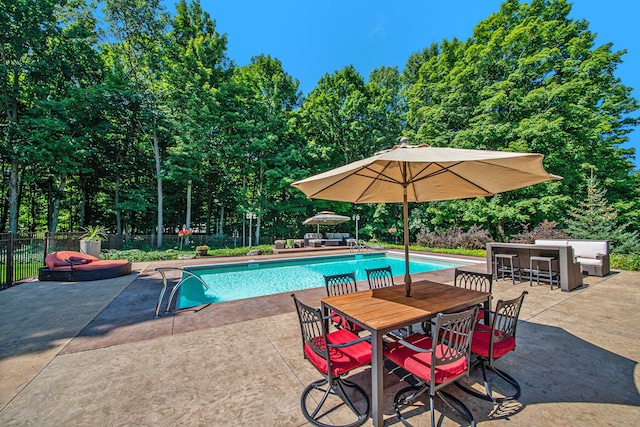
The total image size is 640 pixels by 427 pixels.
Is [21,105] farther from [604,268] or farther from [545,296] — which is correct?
[604,268]

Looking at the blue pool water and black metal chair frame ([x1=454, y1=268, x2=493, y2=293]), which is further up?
black metal chair frame ([x1=454, y1=268, x2=493, y2=293])

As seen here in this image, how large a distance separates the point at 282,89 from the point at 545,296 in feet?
61.0

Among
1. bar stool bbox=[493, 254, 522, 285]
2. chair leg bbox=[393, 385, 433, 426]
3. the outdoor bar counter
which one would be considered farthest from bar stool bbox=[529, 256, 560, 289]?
chair leg bbox=[393, 385, 433, 426]

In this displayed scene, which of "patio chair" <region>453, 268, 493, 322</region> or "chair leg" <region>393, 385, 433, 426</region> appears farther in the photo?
"patio chair" <region>453, 268, 493, 322</region>

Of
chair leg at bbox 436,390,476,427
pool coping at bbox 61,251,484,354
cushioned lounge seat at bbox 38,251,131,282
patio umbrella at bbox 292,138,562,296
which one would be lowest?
pool coping at bbox 61,251,484,354

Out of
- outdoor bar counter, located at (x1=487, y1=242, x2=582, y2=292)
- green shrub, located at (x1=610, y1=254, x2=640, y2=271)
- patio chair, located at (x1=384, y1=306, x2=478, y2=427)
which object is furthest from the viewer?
green shrub, located at (x1=610, y1=254, x2=640, y2=271)

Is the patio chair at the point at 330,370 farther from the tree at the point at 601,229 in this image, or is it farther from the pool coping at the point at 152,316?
the tree at the point at 601,229

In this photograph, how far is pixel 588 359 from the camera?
2553mm

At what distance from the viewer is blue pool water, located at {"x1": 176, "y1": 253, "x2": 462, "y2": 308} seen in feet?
21.5

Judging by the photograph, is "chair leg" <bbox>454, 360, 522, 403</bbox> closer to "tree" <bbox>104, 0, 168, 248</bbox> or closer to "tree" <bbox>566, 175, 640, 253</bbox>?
"tree" <bbox>566, 175, 640, 253</bbox>

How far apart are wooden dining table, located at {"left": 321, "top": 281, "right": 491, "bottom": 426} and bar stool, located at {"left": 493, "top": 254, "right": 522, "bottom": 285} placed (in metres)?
4.35

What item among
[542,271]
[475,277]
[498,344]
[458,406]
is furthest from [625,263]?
[458,406]

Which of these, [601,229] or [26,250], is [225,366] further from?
[601,229]

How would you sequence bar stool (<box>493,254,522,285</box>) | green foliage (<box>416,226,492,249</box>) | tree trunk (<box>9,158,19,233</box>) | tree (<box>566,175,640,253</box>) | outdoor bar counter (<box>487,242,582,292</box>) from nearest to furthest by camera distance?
outdoor bar counter (<box>487,242,582,292</box>), bar stool (<box>493,254,522,285</box>), tree (<box>566,175,640,253</box>), tree trunk (<box>9,158,19,233</box>), green foliage (<box>416,226,492,249</box>)
